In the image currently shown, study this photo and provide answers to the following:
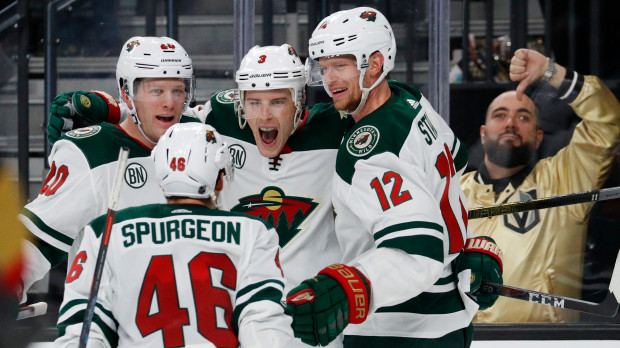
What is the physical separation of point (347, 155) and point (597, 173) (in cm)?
177

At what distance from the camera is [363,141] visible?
2.21m

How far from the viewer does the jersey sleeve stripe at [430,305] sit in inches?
91.8

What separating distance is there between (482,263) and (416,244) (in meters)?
0.54

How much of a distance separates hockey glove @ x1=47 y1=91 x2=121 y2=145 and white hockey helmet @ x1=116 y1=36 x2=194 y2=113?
202mm

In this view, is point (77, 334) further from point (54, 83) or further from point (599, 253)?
point (599, 253)

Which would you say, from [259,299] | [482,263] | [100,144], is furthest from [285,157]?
[259,299]

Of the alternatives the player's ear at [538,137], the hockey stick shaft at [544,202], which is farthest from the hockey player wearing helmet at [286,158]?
the player's ear at [538,137]

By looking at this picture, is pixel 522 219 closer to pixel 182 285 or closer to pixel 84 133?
pixel 84 133

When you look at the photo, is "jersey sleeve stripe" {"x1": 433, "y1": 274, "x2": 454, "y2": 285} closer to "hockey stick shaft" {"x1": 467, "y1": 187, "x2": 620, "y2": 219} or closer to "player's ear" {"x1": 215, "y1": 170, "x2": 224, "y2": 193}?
"hockey stick shaft" {"x1": 467, "y1": 187, "x2": 620, "y2": 219}

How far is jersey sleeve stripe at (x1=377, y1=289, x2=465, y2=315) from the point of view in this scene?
7.65ft

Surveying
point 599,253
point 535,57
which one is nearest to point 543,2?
point 535,57

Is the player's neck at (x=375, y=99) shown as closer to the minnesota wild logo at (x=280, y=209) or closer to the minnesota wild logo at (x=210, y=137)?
the minnesota wild logo at (x=280, y=209)

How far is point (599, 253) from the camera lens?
12.2 feet

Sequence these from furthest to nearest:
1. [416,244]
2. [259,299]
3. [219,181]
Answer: [416,244] < [219,181] < [259,299]
